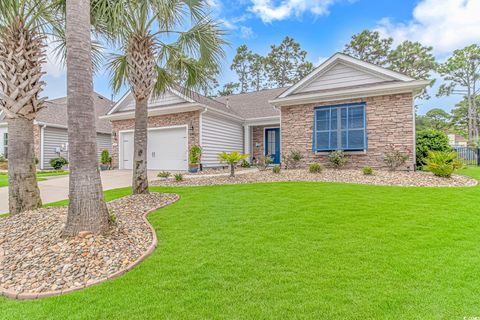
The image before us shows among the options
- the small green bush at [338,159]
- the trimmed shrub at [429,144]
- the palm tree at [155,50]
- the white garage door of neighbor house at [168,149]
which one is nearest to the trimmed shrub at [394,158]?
the small green bush at [338,159]

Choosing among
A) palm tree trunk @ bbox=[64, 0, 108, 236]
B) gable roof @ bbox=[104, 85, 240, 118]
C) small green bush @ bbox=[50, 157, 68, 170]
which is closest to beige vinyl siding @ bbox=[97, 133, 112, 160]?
small green bush @ bbox=[50, 157, 68, 170]

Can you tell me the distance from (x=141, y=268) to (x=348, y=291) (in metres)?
2.29

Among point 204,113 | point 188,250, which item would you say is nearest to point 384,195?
point 188,250

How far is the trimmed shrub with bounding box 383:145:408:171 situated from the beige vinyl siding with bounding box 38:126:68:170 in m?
19.3

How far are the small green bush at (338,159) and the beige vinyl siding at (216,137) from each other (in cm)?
615

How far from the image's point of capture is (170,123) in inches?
541

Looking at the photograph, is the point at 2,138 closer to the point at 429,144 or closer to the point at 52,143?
the point at 52,143

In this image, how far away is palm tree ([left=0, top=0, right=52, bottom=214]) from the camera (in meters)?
4.98

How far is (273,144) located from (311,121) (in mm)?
4711

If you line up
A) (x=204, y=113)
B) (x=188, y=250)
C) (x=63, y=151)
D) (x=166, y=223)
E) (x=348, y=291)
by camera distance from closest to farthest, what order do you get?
1. (x=348, y=291)
2. (x=188, y=250)
3. (x=166, y=223)
4. (x=204, y=113)
5. (x=63, y=151)

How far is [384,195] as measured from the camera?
620 centimetres

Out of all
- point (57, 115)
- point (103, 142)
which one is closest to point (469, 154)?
point (103, 142)

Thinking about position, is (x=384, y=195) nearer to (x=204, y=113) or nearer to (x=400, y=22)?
(x=204, y=113)

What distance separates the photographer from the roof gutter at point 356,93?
9289 millimetres
